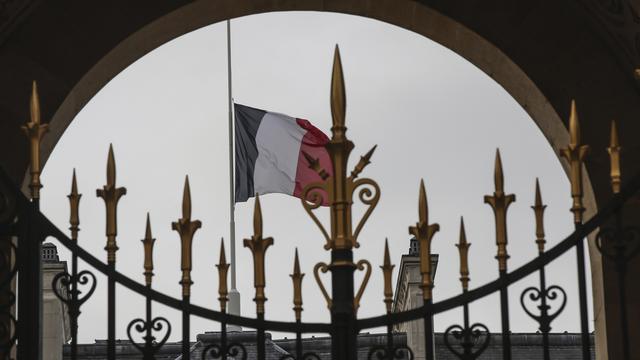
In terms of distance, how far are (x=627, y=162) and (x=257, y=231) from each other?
12.8ft

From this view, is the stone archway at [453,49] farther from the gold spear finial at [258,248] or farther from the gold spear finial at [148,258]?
the gold spear finial at [258,248]

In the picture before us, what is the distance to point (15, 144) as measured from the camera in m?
13.2

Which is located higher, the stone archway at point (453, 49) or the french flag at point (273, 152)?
the french flag at point (273, 152)

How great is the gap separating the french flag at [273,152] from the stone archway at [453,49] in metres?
4.85

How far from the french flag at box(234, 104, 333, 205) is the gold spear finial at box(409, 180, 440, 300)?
320 inches

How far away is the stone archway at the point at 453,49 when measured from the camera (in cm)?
1341

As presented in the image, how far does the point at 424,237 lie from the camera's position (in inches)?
408

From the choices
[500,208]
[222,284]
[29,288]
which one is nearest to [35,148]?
[29,288]

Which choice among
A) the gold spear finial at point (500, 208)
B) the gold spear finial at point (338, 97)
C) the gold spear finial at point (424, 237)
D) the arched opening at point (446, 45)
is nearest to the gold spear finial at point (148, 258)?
the gold spear finial at point (338, 97)

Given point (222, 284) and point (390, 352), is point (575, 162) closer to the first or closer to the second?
point (390, 352)

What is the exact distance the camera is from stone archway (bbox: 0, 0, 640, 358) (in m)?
Answer: 13.4

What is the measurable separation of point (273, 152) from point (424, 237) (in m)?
11.0

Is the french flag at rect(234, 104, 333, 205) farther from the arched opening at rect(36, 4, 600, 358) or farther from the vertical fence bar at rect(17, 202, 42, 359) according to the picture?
the vertical fence bar at rect(17, 202, 42, 359)

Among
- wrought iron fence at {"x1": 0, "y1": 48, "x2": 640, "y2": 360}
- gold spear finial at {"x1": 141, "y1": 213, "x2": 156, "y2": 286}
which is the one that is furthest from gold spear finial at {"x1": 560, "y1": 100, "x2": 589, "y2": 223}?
gold spear finial at {"x1": 141, "y1": 213, "x2": 156, "y2": 286}
